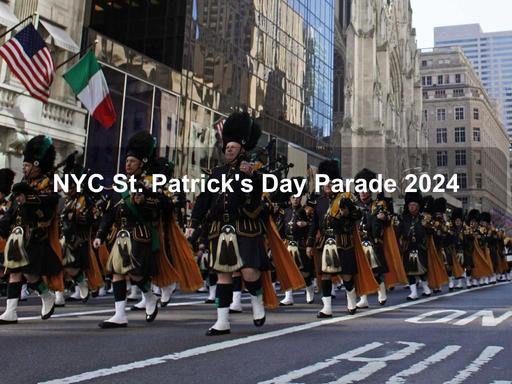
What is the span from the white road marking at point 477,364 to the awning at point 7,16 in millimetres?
16644

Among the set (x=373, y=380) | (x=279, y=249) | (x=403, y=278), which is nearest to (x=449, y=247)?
(x=403, y=278)

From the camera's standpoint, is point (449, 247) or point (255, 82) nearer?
point (449, 247)

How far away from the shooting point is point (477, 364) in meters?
4.98

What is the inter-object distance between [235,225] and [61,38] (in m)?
15.4

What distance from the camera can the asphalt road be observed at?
429 centimetres

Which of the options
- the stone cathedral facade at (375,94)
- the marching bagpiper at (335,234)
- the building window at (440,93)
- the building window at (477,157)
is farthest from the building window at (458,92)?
the marching bagpiper at (335,234)

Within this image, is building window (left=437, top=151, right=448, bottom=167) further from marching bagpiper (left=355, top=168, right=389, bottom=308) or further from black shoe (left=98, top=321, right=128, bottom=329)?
black shoe (left=98, top=321, right=128, bottom=329)

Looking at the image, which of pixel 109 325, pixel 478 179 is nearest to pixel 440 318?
pixel 109 325

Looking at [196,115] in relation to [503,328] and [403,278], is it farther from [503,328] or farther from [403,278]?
[503,328]

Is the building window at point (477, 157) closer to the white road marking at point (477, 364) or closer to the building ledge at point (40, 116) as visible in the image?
the building ledge at point (40, 116)

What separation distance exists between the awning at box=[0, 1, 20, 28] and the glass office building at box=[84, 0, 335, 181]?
411cm

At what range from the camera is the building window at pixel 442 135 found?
108 metres

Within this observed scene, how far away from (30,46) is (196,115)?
13.4 m

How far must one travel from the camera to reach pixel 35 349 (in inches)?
206
